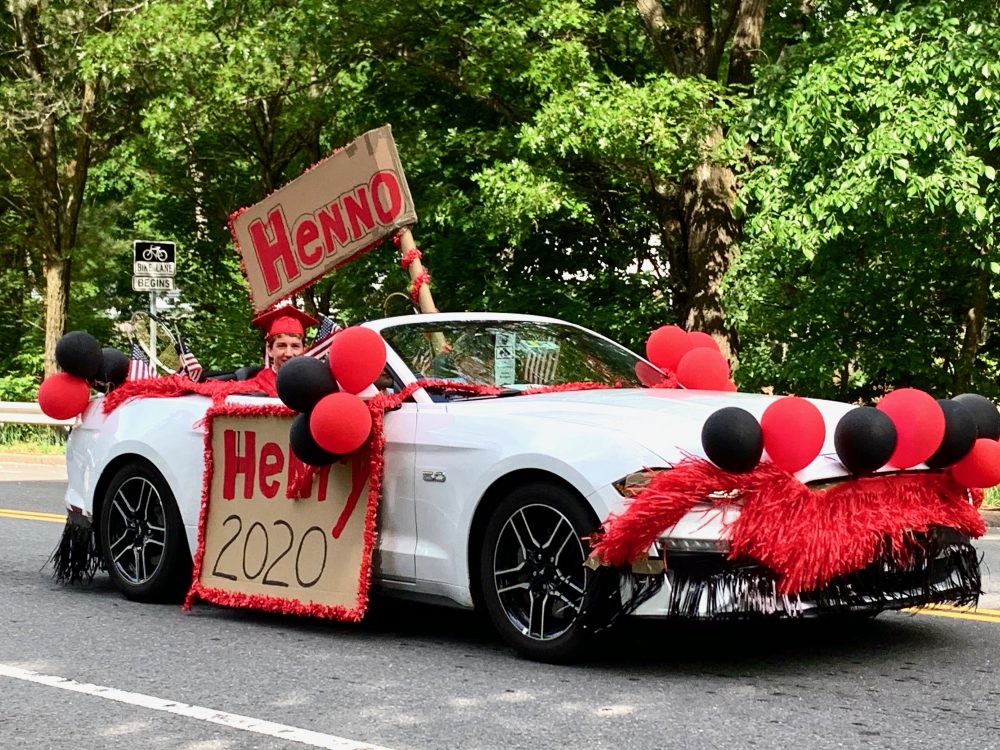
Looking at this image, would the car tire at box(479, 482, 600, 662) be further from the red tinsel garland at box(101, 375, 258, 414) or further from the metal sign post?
the metal sign post

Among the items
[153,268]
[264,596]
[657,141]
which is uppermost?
[657,141]

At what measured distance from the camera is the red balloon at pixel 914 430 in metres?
6.43

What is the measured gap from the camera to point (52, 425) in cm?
2428

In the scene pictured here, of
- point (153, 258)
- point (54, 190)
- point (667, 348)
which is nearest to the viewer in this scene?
point (667, 348)

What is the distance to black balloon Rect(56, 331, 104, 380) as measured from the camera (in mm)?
9016

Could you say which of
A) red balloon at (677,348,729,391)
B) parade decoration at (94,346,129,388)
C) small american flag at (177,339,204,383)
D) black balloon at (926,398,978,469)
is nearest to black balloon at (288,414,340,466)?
small american flag at (177,339,204,383)

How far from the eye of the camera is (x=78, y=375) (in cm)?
908

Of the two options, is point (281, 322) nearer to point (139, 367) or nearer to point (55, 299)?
point (139, 367)

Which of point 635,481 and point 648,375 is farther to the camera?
point 648,375

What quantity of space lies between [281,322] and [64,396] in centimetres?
134

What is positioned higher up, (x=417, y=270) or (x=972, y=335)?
(x=972, y=335)

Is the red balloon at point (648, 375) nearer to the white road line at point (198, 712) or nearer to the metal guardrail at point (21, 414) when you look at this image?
the white road line at point (198, 712)

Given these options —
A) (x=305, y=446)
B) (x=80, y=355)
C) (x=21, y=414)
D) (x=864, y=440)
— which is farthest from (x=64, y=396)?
(x=21, y=414)

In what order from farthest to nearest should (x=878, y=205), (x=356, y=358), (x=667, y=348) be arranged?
(x=878, y=205) < (x=667, y=348) < (x=356, y=358)
